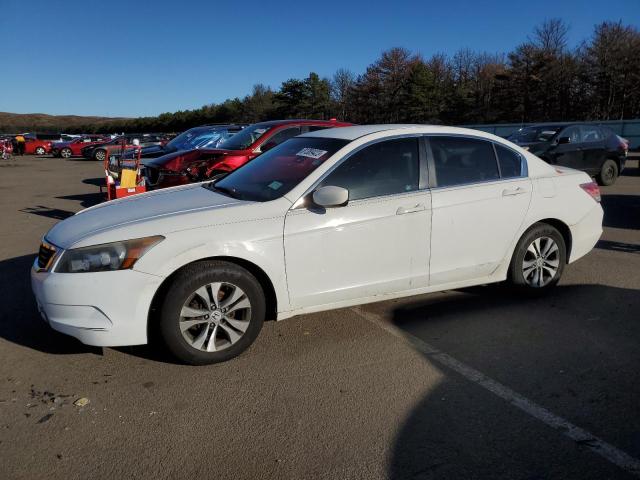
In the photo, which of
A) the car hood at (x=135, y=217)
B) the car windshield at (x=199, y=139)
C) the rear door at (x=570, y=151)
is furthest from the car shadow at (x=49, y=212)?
the rear door at (x=570, y=151)

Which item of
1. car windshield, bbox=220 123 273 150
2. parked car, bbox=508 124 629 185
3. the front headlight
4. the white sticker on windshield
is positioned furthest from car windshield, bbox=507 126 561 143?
the front headlight

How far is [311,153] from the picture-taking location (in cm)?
425

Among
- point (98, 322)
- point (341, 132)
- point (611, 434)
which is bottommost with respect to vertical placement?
point (611, 434)

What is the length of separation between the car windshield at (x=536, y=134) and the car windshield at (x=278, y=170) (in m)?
9.75

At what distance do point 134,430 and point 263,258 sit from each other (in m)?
1.32

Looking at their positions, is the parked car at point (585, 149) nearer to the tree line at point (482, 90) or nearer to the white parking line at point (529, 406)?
the white parking line at point (529, 406)

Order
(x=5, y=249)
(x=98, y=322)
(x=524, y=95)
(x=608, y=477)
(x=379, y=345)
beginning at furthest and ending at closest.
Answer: (x=524, y=95), (x=5, y=249), (x=379, y=345), (x=98, y=322), (x=608, y=477)

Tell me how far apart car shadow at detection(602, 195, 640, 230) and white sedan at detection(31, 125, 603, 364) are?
376cm

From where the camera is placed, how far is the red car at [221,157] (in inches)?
352

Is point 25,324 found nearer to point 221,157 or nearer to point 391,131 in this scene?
point 391,131

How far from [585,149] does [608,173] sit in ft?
3.48

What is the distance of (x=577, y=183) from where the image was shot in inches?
194

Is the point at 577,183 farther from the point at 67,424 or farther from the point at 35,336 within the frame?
the point at 35,336

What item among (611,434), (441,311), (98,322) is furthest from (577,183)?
(98,322)
